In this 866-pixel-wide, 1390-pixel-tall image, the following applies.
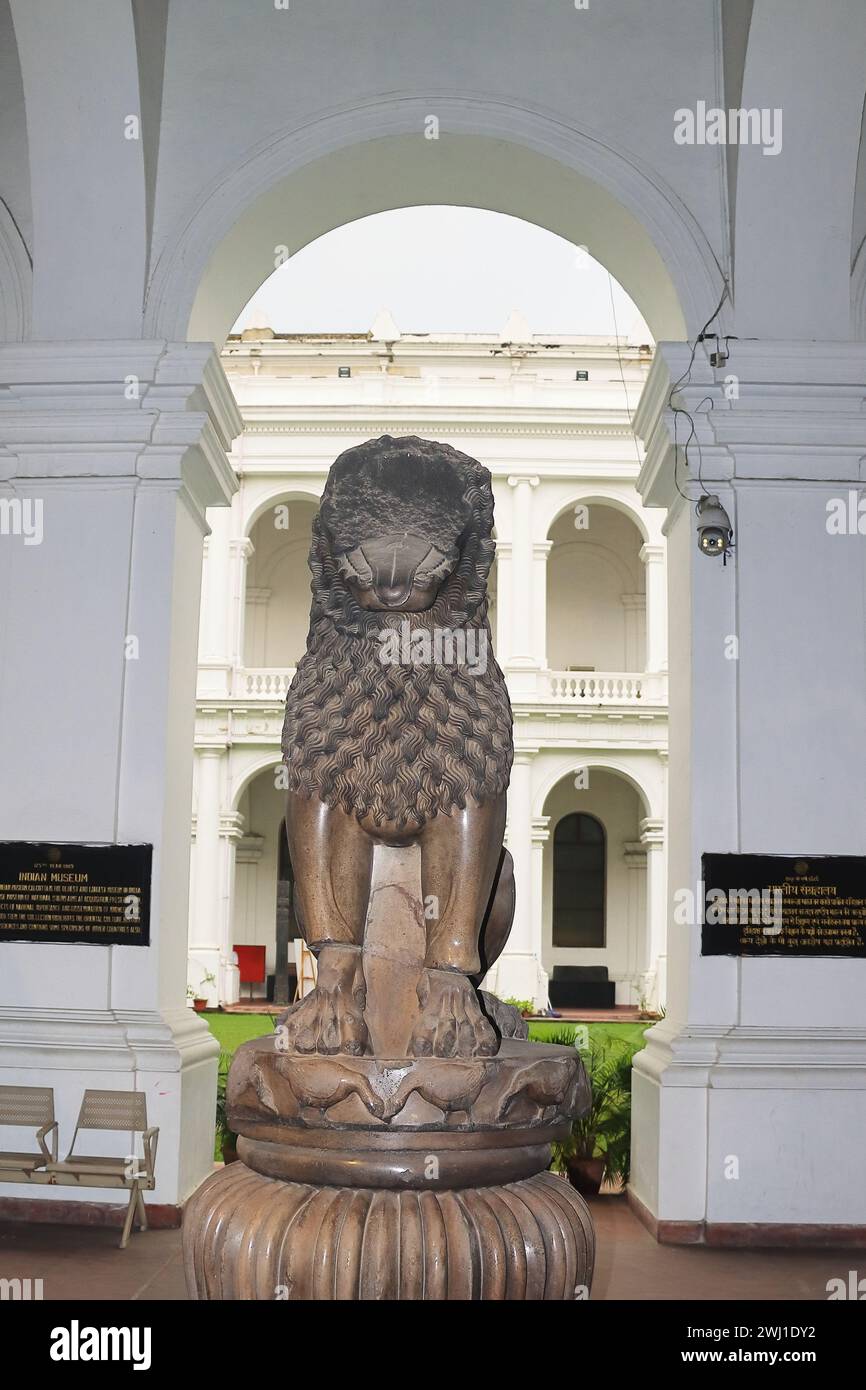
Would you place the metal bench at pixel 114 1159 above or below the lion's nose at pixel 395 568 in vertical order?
below

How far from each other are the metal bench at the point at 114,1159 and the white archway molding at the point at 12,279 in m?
3.96

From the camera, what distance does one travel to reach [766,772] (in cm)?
615

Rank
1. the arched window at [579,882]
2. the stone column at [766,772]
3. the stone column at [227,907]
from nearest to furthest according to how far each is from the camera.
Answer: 1. the stone column at [766,772]
2. the stone column at [227,907]
3. the arched window at [579,882]

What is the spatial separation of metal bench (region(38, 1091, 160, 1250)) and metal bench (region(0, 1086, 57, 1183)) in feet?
0.24

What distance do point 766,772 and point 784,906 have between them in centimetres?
64

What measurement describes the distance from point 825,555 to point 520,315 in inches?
595

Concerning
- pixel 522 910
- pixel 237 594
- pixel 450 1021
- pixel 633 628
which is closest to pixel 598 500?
pixel 633 628

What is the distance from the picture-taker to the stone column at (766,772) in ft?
19.1

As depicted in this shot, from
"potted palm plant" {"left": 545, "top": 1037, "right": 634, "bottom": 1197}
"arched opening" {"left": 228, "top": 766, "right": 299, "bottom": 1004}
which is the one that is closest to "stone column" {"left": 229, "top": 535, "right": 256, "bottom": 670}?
"arched opening" {"left": 228, "top": 766, "right": 299, "bottom": 1004}

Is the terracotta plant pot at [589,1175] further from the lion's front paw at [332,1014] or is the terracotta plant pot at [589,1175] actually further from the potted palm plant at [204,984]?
the potted palm plant at [204,984]

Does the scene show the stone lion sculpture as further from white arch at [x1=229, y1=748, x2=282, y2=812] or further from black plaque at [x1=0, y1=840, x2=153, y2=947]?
white arch at [x1=229, y1=748, x2=282, y2=812]

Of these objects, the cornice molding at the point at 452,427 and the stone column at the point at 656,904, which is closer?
the stone column at the point at 656,904

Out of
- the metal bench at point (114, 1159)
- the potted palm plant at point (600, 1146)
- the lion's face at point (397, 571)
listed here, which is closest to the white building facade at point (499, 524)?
the potted palm plant at point (600, 1146)

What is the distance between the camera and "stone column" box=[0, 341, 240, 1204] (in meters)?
6.14
